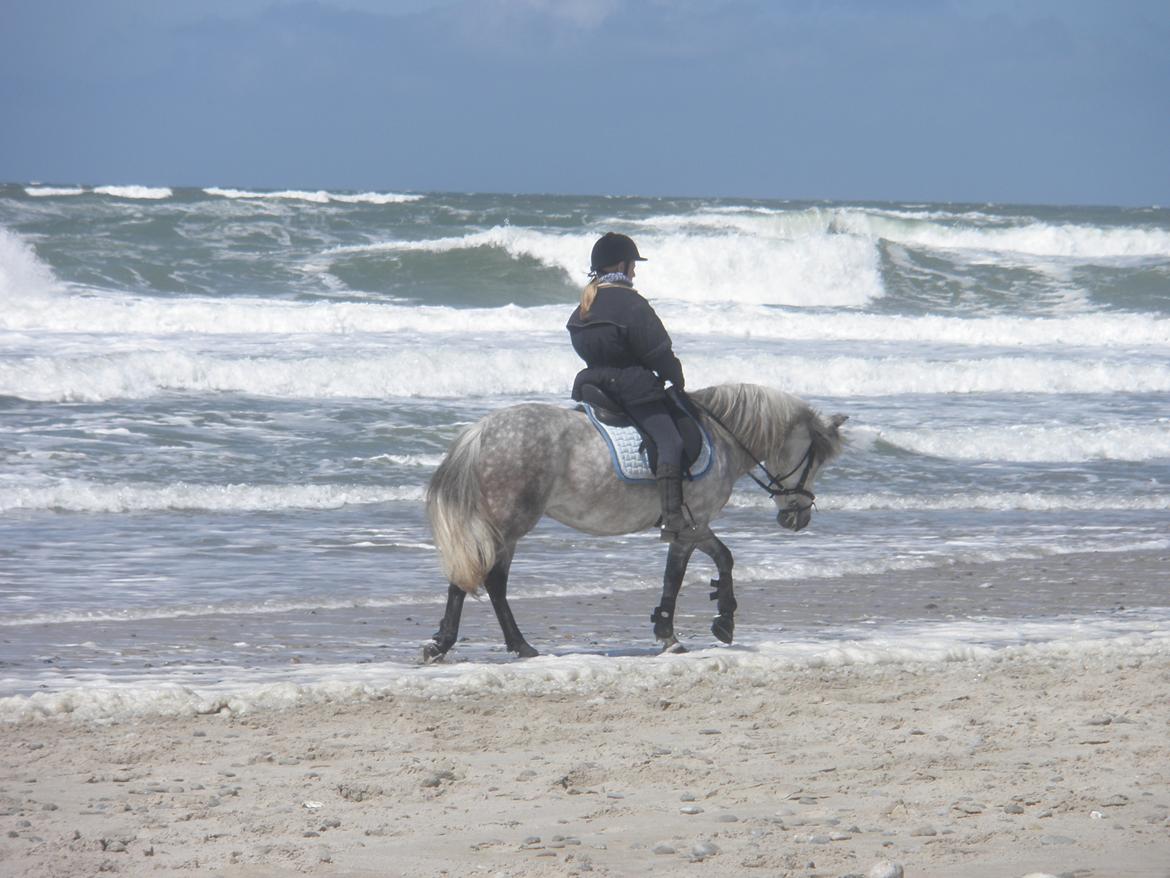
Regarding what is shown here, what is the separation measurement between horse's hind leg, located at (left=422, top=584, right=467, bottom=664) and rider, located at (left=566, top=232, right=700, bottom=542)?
107 cm

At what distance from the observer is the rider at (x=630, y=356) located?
6.90 metres

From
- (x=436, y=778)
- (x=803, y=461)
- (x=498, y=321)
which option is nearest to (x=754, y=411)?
(x=803, y=461)

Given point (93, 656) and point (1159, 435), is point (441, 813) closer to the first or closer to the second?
point (93, 656)

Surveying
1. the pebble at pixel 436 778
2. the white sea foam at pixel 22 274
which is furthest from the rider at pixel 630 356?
the white sea foam at pixel 22 274

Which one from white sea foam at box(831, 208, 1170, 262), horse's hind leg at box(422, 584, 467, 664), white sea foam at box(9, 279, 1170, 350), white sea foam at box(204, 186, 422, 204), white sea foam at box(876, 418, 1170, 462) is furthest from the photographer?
white sea foam at box(204, 186, 422, 204)

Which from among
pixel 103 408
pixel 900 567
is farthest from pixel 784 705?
pixel 103 408

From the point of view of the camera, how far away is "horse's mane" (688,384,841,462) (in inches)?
289

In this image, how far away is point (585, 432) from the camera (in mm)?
6961

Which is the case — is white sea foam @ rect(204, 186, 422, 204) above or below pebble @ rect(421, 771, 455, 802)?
above

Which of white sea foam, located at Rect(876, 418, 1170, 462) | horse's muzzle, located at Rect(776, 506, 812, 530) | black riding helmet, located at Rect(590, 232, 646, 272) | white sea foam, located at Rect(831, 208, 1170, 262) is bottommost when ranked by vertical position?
white sea foam, located at Rect(876, 418, 1170, 462)

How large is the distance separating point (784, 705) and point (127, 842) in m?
2.88

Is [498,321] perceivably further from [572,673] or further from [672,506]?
[572,673]

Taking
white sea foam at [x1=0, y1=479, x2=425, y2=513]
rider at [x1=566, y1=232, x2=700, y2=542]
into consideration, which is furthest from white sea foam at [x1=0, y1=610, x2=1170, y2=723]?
white sea foam at [x1=0, y1=479, x2=425, y2=513]

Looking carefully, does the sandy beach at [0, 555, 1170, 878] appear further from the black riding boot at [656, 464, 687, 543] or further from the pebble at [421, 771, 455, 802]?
the black riding boot at [656, 464, 687, 543]
